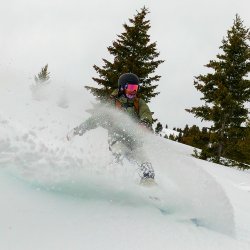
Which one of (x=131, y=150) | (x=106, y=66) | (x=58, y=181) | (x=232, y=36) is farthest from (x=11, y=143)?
(x=232, y=36)

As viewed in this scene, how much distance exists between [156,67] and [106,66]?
329 centimetres

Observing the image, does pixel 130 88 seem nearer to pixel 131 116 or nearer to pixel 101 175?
pixel 131 116

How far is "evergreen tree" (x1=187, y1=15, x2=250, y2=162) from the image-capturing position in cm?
2302

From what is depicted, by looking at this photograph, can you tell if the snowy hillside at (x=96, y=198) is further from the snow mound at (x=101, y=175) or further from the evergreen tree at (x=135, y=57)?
the evergreen tree at (x=135, y=57)

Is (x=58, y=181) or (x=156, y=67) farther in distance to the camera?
(x=156, y=67)

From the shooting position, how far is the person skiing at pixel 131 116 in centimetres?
618

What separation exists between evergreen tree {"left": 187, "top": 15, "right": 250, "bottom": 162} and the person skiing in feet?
56.8

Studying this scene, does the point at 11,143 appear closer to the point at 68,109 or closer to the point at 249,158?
the point at 68,109

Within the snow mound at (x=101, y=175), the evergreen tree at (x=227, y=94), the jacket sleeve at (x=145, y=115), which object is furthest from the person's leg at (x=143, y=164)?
the evergreen tree at (x=227, y=94)

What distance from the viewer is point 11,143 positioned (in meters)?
5.30

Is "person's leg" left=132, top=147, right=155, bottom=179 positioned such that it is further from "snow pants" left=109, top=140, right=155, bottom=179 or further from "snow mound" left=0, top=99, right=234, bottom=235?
"snow mound" left=0, top=99, right=234, bottom=235

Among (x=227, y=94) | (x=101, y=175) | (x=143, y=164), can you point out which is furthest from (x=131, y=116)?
(x=227, y=94)

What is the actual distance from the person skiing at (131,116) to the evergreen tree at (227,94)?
17.3m

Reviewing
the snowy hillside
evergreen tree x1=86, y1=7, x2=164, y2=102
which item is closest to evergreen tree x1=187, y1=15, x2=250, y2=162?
evergreen tree x1=86, y1=7, x2=164, y2=102
